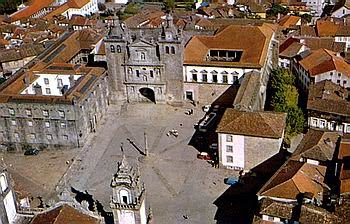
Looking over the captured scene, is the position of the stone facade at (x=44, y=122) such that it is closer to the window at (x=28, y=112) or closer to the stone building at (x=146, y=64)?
the window at (x=28, y=112)

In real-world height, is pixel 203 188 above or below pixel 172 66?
below

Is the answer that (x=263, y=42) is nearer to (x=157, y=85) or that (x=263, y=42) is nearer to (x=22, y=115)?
(x=157, y=85)

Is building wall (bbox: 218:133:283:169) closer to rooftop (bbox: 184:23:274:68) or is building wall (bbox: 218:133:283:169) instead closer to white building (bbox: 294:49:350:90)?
rooftop (bbox: 184:23:274:68)

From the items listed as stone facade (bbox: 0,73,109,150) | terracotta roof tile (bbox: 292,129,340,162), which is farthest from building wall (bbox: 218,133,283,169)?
stone facade (bbox: 0,73,109,150)

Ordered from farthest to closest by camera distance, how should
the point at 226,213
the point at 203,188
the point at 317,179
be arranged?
the point at 203,188 → the point at 226,213 → the point at 317,179

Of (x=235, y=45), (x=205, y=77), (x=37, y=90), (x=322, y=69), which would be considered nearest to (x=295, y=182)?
(x=322, y=69)

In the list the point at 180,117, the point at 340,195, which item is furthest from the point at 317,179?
the point at 180,117
